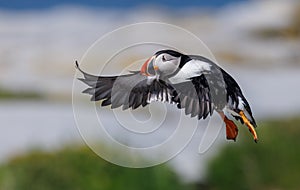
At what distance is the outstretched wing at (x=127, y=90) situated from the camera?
0.67 m

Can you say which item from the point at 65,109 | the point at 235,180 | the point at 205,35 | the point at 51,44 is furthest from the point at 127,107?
the point at 51,44

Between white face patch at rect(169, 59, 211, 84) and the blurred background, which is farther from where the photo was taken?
the blurred background

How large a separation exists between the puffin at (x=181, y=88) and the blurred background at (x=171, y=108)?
11 cm

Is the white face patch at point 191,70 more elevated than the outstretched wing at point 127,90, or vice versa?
the white face patch at point 191,70

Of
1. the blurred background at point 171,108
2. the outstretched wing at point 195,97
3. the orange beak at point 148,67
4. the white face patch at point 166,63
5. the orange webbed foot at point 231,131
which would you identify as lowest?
the blurred background at point 171,108

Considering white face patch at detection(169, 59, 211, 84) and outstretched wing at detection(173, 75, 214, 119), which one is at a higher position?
white face patch at detection(169, 59, 211, 84)

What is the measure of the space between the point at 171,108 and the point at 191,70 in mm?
141

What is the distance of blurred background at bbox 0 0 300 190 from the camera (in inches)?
260

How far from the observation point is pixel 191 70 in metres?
0.62

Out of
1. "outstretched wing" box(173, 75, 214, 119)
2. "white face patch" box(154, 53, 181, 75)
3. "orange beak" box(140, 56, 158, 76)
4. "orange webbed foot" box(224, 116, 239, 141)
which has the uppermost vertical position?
"white face patch" box(154, 53, 181, 75)

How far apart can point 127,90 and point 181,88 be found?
0.18ft

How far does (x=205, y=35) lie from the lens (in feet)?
48.2

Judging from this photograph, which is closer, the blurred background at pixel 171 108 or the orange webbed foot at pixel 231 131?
the orange webbed foot at pixel 231 131

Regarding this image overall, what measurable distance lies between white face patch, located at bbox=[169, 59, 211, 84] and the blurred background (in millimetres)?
178
